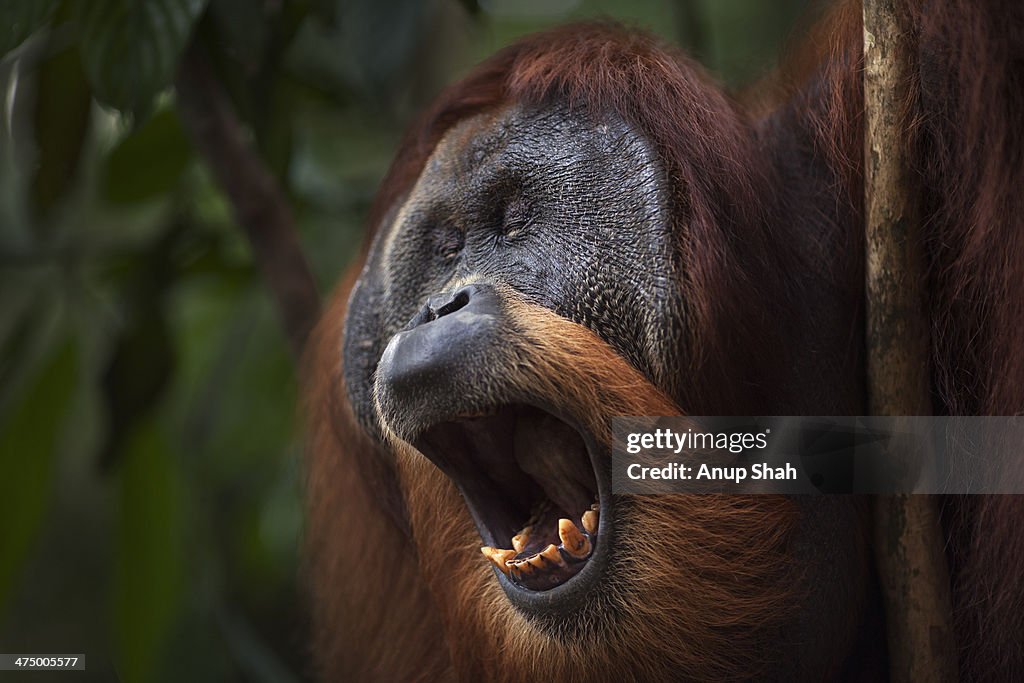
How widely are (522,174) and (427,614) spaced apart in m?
0.70

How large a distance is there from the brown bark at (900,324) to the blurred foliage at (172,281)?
1.49 ft

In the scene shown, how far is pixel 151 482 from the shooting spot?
2.09 m

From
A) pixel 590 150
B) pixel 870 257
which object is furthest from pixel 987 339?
pixel 590 150

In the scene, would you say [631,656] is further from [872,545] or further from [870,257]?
[870,257]

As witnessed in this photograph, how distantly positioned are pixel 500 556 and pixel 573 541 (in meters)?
0.09

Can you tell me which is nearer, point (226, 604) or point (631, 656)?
point (631, 656)

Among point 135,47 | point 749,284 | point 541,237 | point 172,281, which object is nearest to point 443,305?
point 541,237

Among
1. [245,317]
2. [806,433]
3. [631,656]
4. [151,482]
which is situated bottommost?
[631,656]

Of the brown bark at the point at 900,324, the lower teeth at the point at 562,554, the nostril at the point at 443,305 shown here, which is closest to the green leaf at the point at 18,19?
the nostril at the point at 443,305

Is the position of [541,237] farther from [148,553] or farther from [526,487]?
[148,553]

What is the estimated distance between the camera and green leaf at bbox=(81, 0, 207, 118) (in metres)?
1.44

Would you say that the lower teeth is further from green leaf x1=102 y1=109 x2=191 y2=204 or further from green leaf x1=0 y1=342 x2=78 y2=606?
green leaf x1=102 y1=109 x2=191 y2=204

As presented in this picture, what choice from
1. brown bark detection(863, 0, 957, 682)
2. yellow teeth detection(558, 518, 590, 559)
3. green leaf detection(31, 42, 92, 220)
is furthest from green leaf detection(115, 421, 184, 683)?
brown bark detection(863, 0, 957, 682)

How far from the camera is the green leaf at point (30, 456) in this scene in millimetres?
1892
